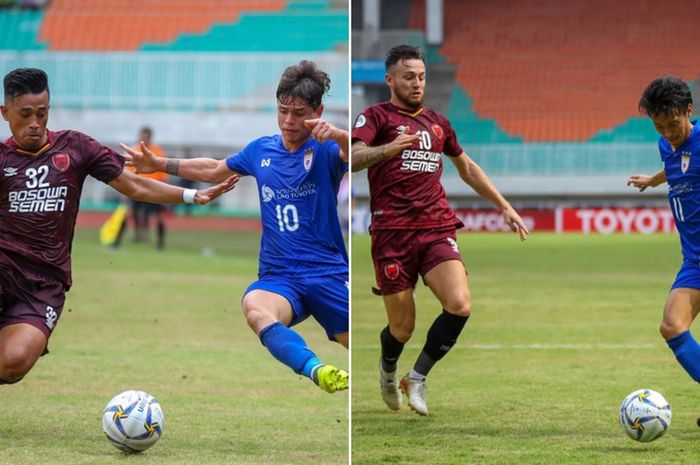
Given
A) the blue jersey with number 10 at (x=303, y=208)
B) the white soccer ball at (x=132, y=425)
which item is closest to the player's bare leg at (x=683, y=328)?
the blue jersey with number 10 at (x=303, y=208)

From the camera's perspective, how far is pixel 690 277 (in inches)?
280

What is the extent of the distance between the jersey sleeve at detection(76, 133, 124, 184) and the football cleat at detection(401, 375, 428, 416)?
2.25 meters

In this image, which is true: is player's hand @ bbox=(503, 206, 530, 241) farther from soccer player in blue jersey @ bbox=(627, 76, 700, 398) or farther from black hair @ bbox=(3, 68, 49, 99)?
black hair @ bbox=(3, 68, 49, 99)

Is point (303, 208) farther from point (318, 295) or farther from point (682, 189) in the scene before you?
point (682, 189)

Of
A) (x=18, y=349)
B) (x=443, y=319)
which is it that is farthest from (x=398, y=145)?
(x=18, y=349)

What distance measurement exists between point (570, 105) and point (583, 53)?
88.4 inches

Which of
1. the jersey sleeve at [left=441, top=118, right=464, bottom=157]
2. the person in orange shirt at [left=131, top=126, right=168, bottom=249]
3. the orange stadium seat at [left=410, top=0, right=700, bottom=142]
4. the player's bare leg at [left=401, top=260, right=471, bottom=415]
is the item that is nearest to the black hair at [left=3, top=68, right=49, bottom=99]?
the jersey sleeve at [left=441, top=118, right=464, bottom=157]

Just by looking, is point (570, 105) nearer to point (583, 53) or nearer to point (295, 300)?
point (583, 53)

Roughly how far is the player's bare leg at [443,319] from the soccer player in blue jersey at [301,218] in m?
0.82

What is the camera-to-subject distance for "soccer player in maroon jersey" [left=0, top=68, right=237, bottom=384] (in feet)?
21.3

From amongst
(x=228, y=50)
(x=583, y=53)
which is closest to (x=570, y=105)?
(x=583, y=53)

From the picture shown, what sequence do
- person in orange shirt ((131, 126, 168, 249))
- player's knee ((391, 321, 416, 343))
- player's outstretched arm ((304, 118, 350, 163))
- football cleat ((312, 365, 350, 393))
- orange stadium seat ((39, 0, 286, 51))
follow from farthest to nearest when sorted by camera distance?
orange stadium seat ((39, 0, 286, 51)), person in orange shirt ((131, 126, 168, 249)), player's knee ((391, 321, 416, 343)), player's outstretched arm ((304, 118, 350, 163)), football cleat ((312, 365, 350, 393))

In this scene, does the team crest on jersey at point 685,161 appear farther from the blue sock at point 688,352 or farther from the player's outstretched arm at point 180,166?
Answer: the player's outstretched arm at point 180,166

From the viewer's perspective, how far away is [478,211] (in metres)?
32.9
